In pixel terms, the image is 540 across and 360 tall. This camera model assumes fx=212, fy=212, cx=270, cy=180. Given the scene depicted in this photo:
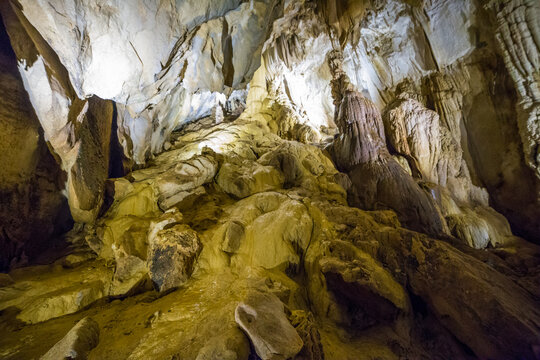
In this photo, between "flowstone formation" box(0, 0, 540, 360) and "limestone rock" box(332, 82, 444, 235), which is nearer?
"flowstone formation" box(0, 0, 540, 360)

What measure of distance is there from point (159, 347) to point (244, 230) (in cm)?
235

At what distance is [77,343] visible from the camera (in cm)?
208

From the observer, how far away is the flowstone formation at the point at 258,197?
272 centimetres

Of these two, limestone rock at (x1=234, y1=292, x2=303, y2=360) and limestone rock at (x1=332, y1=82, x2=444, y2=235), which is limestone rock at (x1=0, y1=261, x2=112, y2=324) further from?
limestone rock at (x1=332, y1=82, x2=444, y2=235)

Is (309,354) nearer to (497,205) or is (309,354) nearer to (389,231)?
(389,231)

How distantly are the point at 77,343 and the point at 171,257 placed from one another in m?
1.45

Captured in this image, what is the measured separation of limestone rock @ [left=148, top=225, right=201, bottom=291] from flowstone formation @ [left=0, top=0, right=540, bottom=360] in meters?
0.03

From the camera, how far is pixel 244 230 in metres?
4.39

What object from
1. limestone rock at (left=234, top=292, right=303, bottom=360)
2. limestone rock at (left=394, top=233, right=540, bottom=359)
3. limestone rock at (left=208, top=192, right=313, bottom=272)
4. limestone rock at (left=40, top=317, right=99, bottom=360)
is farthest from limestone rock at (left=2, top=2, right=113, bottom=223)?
limestone rock at (left=394, top=233, right=540, bottom=359)

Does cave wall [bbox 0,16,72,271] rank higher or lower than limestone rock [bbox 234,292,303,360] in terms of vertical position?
higher

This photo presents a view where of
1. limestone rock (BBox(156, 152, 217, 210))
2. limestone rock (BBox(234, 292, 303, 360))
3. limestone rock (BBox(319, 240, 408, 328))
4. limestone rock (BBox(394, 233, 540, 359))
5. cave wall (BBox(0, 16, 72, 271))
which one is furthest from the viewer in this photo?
Answer: limestone rock (BBox(156, 152, 217, 210))

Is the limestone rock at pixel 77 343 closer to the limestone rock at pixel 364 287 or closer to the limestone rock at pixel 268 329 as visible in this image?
the limestone rock at pixel 268 329

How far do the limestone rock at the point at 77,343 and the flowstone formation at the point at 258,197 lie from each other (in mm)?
17

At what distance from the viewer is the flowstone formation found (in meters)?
2.72
